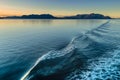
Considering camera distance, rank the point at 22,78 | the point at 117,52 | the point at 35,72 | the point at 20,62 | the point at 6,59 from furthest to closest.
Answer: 1. the point at 117,52
2. the point at 6,59
3. the point at 20,62
4. the point at 35,72
5. the point at 22,78

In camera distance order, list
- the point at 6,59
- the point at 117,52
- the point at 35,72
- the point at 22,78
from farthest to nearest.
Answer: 1. the point at 117,52
2. the point at 6,59
3. the point at 35,72
4. the point at 22,78

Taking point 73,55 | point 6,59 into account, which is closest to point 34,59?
point 6,59

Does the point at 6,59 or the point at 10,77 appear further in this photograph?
the point at 6,59

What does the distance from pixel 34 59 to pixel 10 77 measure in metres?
6.25

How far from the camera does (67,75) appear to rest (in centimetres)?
1493

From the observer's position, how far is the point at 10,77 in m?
14.9

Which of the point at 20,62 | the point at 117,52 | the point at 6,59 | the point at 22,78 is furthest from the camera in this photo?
the point at 117,52

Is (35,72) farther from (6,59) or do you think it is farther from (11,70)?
(6,59)

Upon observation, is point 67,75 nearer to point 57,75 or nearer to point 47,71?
point 57,75

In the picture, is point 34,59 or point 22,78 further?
point 34,59

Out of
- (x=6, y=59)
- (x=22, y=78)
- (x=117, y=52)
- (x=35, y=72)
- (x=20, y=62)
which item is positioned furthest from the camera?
(x=117, y=52)

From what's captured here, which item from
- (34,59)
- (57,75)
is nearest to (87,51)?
(34,59)

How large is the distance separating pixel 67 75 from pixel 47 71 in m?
2.21

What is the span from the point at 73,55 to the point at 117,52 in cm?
647
